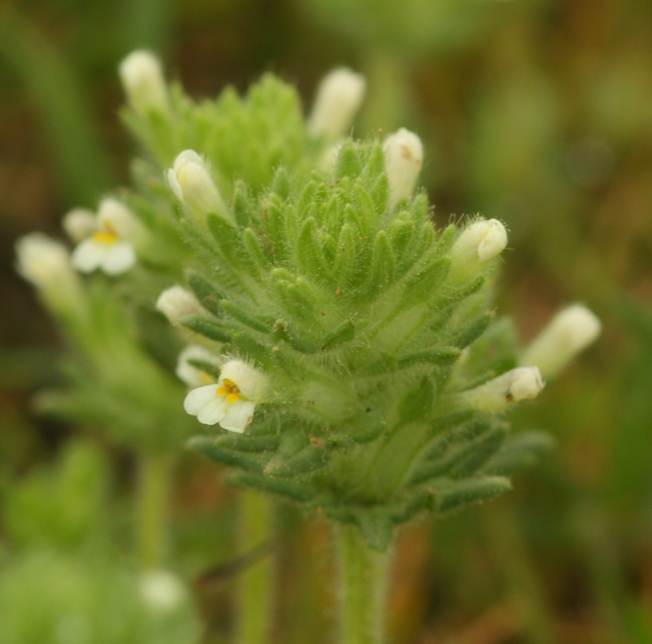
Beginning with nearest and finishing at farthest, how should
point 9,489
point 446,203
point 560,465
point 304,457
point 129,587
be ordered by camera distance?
point 304,457, point 129,587, point 9,489, point 560,465, point 446,203

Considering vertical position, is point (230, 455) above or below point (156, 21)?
below

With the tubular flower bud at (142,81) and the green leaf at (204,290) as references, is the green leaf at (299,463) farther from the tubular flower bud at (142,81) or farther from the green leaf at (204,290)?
the tubular flower bud at (142,81)

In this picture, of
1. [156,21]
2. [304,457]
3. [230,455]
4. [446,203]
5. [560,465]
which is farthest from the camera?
[446,203]

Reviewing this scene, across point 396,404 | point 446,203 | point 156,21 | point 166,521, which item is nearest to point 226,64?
point 156,21

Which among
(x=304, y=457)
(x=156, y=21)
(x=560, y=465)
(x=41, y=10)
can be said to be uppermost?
(x=41, y=10)

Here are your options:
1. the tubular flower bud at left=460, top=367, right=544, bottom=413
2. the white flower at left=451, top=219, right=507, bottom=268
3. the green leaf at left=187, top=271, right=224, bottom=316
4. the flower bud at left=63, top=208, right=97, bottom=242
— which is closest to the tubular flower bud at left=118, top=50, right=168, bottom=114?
the flower bud at left=63, top=208, right=97, bottom=242

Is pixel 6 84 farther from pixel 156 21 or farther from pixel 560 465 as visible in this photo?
pixel 560 465

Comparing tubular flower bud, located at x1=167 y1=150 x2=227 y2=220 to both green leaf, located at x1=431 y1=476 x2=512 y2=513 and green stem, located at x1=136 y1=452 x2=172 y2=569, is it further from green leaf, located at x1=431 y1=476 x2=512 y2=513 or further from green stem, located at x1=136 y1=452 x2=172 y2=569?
green stem, located at x1=136 y1=452 x2=172 y2=569
